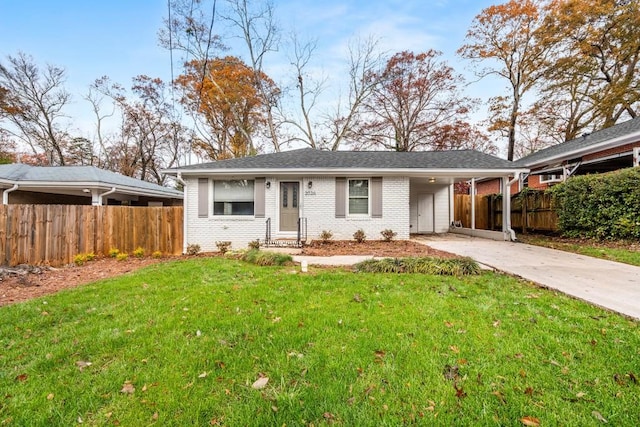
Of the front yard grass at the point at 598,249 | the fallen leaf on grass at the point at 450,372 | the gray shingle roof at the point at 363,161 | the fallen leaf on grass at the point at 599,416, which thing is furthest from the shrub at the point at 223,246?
the front yard grass at the point at 598,249

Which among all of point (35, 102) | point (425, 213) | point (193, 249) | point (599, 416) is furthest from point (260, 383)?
point (35, 102)

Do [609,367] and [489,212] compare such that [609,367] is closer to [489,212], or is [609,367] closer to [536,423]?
[536,423]

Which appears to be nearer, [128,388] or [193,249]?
[128,388]

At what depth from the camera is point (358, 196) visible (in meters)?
10.1

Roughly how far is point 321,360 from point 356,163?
8.57 metres

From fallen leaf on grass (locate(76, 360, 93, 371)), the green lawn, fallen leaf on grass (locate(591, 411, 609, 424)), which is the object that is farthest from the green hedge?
fallen leaf on grass (locate(76, 360, 93, 371))

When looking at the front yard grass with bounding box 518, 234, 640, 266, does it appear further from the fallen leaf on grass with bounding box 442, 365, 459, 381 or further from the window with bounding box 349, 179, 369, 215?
the fallen leaf on grass with bounding box 442, 365, 459, 381

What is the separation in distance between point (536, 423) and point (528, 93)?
22.8 meters

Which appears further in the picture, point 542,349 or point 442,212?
point 442,212

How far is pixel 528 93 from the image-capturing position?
60.8ft

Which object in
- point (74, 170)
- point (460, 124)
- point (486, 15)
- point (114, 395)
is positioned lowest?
point (114, 395)

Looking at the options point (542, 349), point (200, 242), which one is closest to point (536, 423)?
point (542, 349)

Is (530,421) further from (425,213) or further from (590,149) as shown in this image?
(590,149)

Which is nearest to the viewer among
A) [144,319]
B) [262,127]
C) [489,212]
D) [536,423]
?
[536,423]
